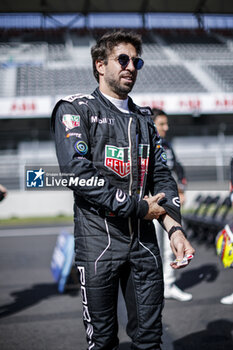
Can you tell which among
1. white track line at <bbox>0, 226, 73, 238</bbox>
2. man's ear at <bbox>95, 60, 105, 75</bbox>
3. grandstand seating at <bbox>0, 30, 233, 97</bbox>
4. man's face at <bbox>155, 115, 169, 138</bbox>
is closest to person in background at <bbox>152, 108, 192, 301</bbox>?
man's face at <bbox>155, 115, 169, 138</bbox>

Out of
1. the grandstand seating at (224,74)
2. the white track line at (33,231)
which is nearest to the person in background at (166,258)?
the white track line at (33,231)

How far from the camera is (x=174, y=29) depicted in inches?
936

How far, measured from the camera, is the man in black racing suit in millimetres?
1709

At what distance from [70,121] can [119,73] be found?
354 mm

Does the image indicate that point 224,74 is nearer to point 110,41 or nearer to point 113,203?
point 110,41

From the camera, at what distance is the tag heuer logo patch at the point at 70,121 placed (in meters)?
1.76

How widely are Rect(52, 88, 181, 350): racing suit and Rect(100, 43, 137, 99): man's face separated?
3.1 inches

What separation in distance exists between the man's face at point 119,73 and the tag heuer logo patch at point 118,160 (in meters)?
0.30

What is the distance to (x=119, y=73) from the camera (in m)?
1.85

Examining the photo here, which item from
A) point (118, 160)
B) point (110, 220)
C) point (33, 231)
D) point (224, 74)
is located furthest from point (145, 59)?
point (110, 220)

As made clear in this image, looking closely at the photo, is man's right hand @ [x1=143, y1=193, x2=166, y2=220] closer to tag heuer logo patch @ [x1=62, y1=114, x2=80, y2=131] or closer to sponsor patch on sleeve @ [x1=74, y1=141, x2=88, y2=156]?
sponsor patch on sleeve @ [x1=74, y1=141, x2=88, y2=156]

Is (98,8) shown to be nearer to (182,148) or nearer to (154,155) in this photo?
(182,148)

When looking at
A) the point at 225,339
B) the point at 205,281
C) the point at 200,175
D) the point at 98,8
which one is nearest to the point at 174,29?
the point at 98,8

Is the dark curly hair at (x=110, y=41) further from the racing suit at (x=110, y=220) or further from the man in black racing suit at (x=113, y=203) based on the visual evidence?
the racing suit at (x=110, y=220)
